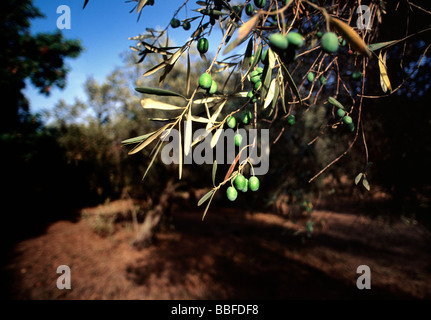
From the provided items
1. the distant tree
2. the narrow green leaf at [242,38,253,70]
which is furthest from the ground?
the distant tree

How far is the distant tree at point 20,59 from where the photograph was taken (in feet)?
15.9

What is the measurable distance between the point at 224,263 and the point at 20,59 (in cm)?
769

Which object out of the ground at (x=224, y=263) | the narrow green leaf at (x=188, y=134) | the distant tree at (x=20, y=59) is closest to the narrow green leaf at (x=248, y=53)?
the narrow green leaf at (x=188, y=134)

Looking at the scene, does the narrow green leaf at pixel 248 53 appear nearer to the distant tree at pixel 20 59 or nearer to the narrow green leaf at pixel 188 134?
the narrow green leaf at pixel 188 134

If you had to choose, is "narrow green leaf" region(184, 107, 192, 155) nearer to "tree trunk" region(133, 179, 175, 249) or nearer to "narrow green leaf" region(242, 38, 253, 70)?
"narrow green leaf" region(242, 38, 253, 70)

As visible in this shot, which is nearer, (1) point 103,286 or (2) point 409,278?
(1) point 103,286

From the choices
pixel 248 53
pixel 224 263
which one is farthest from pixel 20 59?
pixel 224 263

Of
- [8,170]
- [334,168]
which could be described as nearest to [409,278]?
[334,168]

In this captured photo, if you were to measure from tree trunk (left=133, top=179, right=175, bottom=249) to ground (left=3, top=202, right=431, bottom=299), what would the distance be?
272mm

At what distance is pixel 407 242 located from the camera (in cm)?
754

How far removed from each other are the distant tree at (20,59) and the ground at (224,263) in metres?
3.95

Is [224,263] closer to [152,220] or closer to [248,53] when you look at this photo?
[152,220]
